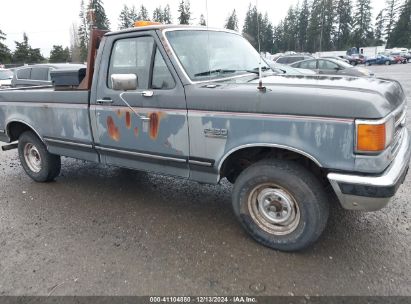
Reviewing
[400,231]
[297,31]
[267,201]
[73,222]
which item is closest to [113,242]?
[73,222]

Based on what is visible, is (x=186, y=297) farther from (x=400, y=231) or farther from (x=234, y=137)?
(x=400, y=231)

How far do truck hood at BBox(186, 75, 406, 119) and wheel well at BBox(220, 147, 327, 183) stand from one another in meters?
0.46

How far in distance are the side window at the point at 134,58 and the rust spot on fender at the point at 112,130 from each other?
393 mm

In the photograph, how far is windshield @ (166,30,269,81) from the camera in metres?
3.61

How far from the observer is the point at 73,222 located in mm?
4035

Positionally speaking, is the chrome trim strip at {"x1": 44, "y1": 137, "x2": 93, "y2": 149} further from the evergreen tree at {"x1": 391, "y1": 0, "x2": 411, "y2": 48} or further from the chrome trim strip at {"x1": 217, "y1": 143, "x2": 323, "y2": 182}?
the evergreen tree at {"x1": 391, "y1": 0, "x2": 411, "y2": 48}

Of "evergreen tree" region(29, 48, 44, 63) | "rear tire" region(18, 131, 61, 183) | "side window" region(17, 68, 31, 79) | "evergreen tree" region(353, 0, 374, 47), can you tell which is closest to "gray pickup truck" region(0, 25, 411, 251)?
"rear tire" region(18, 131, 61, 183)

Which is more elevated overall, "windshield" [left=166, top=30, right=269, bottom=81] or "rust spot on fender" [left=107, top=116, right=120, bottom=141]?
"windshield" [left=166, top=30, right=269, bottom=81]

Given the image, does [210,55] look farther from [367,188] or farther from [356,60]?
[356,60]

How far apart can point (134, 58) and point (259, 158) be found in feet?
5.80

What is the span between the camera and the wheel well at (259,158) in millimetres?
3244

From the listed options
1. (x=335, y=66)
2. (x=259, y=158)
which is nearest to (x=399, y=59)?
(x=335, y=66)

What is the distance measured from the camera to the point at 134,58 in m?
3.89

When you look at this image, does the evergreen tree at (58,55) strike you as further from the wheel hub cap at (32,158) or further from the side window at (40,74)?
the wheel hub cap at (32,158)
